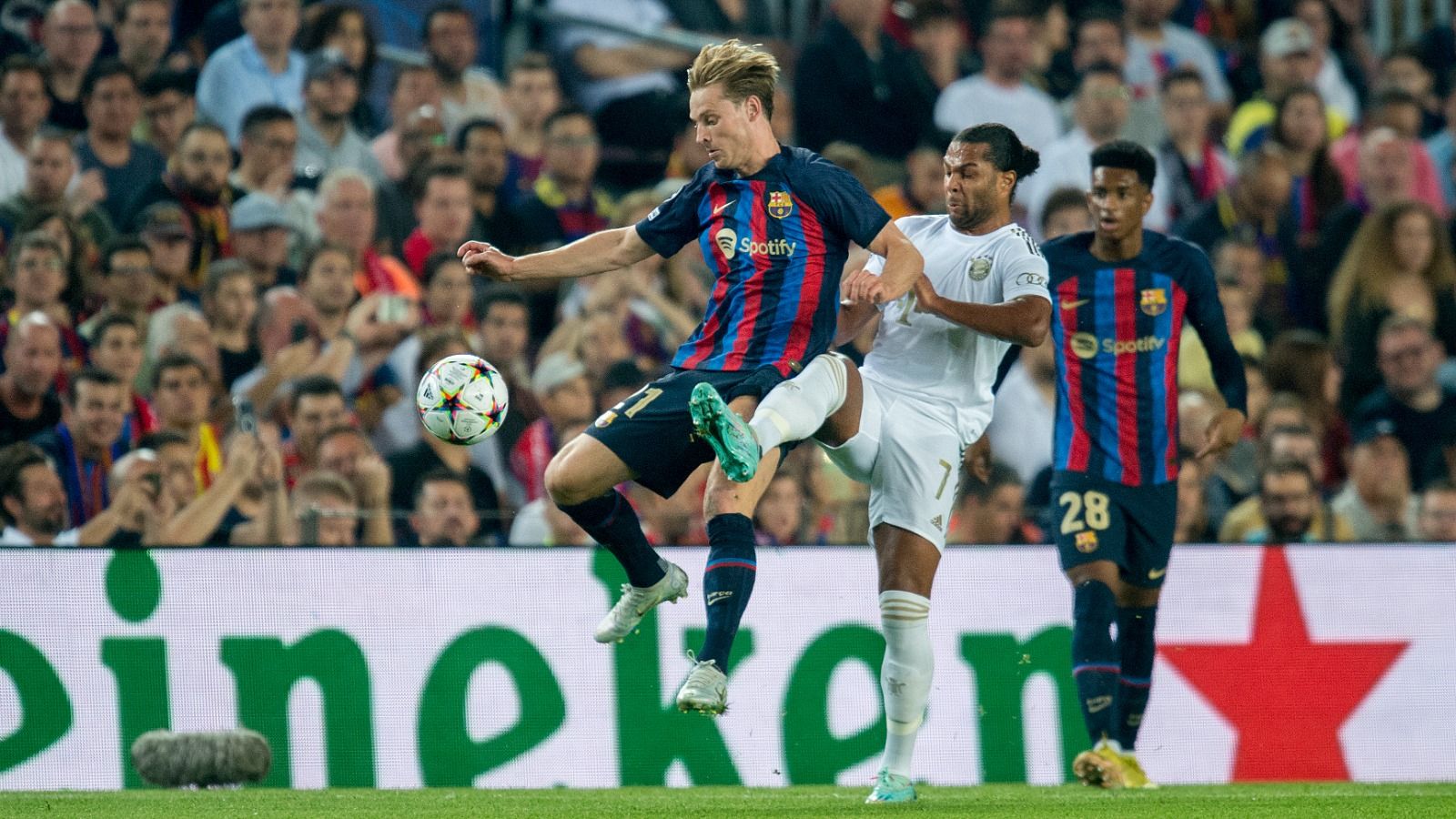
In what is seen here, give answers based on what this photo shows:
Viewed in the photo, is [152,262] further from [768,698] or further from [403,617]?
[768,698]

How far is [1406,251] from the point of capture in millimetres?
12125

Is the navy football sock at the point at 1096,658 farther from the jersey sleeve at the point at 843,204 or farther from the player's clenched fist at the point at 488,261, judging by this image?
the player's clenched fist at the point at 488,261

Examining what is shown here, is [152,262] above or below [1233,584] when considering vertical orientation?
above

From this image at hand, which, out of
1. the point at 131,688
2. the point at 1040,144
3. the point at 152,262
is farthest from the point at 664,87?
the point at 131,688

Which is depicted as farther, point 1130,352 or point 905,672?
point 1130,352

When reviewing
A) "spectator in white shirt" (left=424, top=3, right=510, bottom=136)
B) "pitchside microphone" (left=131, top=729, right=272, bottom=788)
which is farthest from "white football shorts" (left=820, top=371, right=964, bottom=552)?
"spectator in white shirt" (left=424, top=3, right=510, bottom=136)

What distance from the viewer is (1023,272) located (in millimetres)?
6848

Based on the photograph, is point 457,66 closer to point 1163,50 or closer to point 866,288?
point 1163,50

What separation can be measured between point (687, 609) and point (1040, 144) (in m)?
5.30

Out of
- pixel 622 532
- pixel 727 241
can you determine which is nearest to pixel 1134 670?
pixel 622 532

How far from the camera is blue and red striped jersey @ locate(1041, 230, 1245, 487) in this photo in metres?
7.66

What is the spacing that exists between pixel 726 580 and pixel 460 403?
115 centimetres

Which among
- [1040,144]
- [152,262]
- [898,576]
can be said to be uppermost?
[1040,144]

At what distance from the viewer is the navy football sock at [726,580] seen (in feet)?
19.9
